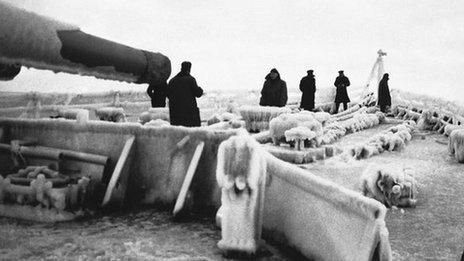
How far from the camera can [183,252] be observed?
4.23 m

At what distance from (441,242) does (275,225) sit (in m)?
1.54

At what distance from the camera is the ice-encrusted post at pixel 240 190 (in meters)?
3.95

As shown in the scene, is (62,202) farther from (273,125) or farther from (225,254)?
(273,125)

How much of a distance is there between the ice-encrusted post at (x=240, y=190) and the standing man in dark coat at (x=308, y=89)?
523 inches

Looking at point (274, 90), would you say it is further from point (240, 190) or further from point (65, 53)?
point (65, 53)

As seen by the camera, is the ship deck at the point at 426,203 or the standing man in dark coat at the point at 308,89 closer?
the ship deck at the point at 426,203

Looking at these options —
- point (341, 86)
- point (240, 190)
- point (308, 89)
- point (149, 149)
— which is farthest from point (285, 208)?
point (341, 86)

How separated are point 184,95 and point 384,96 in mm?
13299

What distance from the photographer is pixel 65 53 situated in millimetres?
1988

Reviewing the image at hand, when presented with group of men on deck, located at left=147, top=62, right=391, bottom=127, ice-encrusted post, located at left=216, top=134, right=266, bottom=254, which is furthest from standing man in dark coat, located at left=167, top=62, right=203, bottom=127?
ice-encrusted post, located at left=216, top=134, right=266, bottom=254

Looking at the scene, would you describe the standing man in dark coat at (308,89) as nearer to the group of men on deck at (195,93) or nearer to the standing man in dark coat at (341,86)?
the group of men on deck at (195,93)

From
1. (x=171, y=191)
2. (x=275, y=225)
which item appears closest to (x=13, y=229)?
(x=171, y=191)

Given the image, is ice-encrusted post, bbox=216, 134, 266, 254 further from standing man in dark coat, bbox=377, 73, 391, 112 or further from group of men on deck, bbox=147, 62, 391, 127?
standing man in dark coat, bbox=377, 73, 391, 112

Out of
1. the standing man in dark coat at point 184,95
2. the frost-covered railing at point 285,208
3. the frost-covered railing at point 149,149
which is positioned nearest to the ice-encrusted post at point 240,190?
the frost-covered railing at point 285,208
